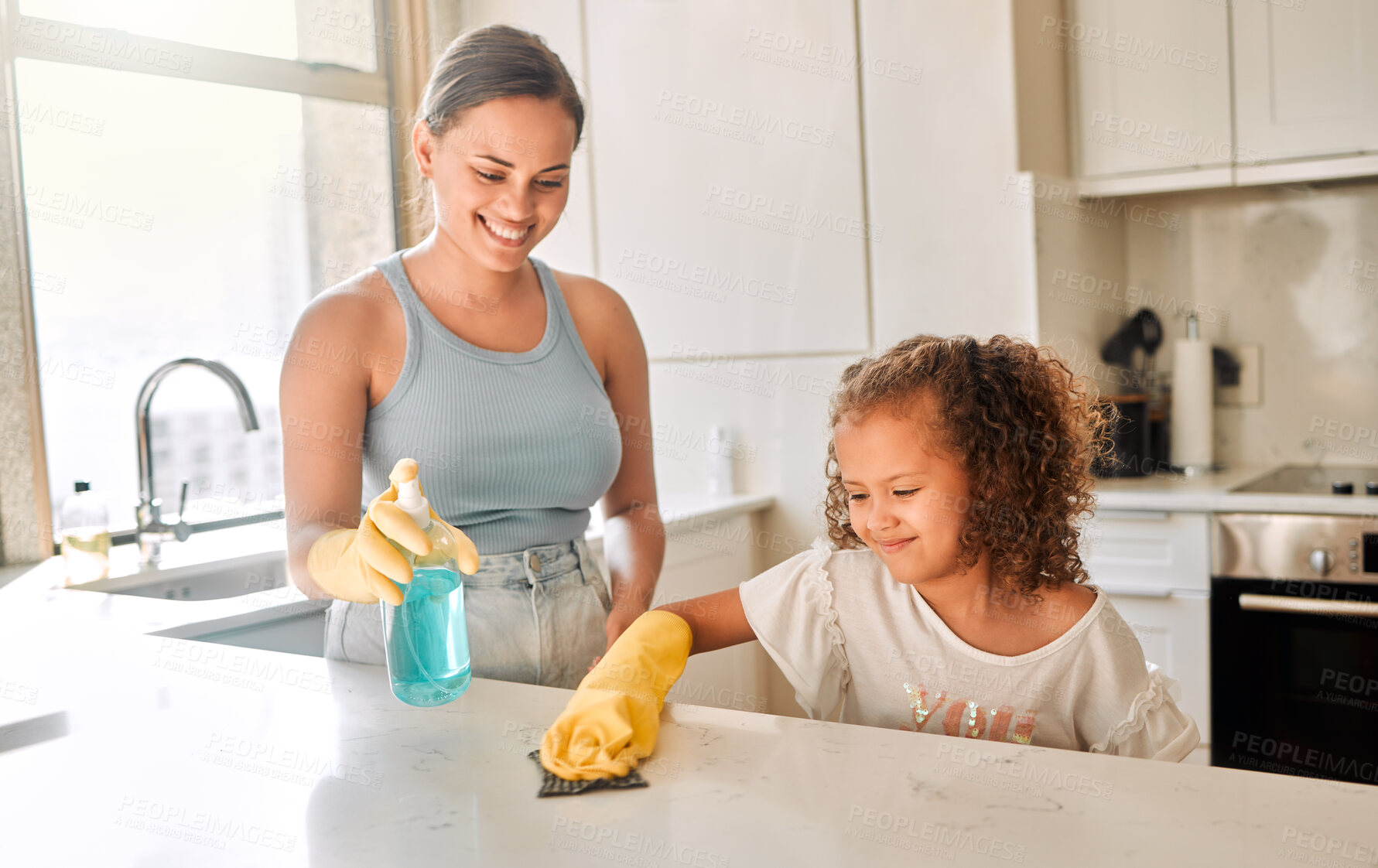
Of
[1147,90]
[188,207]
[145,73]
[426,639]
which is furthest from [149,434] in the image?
[1147,90]

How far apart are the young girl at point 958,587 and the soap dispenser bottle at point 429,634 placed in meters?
0.16

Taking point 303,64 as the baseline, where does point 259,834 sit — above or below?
below

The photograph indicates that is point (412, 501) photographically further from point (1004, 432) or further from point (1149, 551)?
point (1149, 551)

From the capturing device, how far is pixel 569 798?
711 millimetres

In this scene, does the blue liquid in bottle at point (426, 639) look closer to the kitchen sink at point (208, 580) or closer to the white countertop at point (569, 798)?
the white countertop at point (569, 798)

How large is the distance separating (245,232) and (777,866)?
2.33 m

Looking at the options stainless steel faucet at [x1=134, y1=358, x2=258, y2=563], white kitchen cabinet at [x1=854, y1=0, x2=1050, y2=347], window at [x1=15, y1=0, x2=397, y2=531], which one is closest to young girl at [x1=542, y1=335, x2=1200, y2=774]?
white kitchen cabinet at [x1=854, y1=0, x2=1050, y2=347]

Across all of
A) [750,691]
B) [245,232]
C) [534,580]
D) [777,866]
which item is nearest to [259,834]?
[777,866]

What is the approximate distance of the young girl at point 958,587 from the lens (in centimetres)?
102

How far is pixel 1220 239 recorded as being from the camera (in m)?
2.60

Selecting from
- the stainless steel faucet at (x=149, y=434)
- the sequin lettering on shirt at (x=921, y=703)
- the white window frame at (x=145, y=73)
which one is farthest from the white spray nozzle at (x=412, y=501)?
the stainless steel faucet at (x=149, y=434)

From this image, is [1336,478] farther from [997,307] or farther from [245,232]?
[245,232]

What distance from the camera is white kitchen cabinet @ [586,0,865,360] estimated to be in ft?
8.02

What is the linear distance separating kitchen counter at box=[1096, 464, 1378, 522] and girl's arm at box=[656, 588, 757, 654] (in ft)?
3.55
